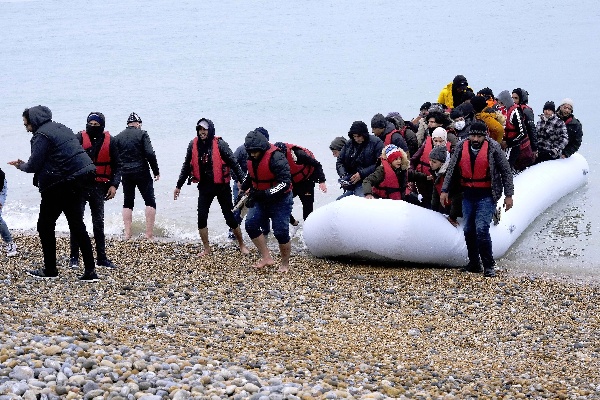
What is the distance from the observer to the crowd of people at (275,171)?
23.4 feet

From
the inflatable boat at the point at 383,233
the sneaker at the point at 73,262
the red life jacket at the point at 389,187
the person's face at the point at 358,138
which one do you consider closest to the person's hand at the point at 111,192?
the sneaker at the point at 73,262

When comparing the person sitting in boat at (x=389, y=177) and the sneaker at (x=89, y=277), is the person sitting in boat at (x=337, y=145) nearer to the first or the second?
the person sitting in boat at (x=389, y=177)

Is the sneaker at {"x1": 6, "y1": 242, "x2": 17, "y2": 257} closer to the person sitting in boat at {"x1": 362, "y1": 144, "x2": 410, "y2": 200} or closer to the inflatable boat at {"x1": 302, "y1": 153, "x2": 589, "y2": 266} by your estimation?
the inflatable boat at {"x1": 302, "y1": 153, "x2": 589, "y2": 266}

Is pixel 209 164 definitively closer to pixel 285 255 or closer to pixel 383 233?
pixel 285 255

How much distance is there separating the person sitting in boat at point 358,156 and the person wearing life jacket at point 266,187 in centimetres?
104

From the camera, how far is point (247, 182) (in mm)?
8133

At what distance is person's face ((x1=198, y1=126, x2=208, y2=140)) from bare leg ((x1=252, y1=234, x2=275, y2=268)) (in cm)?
113

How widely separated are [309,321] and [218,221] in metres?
5.91

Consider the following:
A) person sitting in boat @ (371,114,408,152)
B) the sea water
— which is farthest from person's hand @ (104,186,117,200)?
→ the sea water

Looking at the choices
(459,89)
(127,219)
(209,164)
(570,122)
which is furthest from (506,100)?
(127,219)

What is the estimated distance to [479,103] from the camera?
366 inches

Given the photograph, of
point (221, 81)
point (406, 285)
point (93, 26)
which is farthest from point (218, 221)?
point (93, 26)

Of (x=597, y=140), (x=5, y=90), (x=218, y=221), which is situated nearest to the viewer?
(x=218, y=221)

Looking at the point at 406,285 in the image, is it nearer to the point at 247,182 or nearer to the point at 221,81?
the point at 247,182
